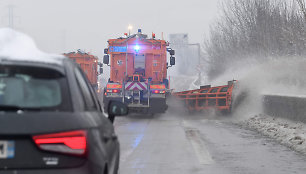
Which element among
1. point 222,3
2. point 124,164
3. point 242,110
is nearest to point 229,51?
point 222,3

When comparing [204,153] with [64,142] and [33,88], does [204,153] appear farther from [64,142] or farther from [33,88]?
[64,142]

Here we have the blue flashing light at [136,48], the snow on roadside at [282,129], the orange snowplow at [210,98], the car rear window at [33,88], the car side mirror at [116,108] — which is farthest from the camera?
the blue flashing light at [136,48]

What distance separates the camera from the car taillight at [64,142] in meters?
3.42

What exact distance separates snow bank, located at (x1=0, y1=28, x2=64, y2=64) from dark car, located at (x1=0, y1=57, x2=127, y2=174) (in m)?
0.06

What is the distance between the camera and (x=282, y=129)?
14.4 meters

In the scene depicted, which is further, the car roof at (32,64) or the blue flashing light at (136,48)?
the blue flashing light at (136,48)

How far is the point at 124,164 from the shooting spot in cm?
888

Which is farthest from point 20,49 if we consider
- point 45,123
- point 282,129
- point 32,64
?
point 282,129

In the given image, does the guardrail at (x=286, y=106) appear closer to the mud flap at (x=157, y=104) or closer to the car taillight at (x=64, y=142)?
the mud flap at (x=157, y=104)

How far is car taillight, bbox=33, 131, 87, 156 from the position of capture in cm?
342

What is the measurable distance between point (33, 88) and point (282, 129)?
11488 millimetres

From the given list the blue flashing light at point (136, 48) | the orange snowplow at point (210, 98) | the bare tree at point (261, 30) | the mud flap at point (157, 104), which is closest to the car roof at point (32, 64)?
the mud flap at point (157, 104)

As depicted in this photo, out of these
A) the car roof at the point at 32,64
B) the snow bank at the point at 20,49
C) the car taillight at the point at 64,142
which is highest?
the snow bank at the point at 20,49

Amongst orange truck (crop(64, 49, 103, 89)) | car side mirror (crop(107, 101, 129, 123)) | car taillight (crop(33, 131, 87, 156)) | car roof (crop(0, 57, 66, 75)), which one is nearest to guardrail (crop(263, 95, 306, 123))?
car side mirror (crop(107, 101, 129, 123))
